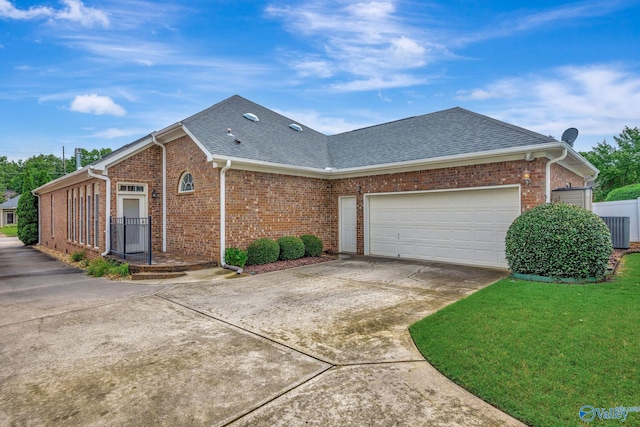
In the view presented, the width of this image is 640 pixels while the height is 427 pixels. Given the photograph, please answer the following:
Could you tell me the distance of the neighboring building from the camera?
42.0 meters

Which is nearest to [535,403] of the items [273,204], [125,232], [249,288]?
[249,288]

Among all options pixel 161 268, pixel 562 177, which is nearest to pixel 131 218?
pixel 161 268

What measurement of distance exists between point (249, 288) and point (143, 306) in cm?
208

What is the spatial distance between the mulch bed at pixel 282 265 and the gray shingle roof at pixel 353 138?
3.16 m

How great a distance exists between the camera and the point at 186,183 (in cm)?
1094

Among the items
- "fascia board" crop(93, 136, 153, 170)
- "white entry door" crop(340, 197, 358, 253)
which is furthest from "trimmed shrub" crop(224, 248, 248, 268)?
"fascia board" crop(93, 136, 153, 170)

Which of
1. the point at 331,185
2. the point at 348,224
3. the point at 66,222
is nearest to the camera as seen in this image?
the point at 348,224

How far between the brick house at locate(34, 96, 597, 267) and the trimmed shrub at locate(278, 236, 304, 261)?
45 cm

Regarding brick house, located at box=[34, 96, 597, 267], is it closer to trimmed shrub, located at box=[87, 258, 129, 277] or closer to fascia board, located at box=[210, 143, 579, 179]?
fascia board, located at box=[210, 143, 579, 179]

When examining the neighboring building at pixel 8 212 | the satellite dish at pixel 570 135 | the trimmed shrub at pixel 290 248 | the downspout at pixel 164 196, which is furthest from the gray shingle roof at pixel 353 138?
the neighboring building at pixel 8 212

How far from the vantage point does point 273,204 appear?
1090 centimetres

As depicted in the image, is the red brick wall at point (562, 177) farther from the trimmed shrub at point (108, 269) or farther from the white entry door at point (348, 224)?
the trimmed shrub at point (108, 269)

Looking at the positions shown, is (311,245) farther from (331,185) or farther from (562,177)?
(562,177)

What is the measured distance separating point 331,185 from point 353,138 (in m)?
3.07
